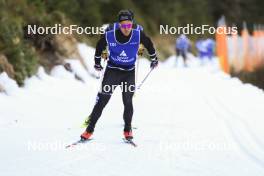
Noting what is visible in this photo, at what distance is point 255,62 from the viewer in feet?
71.3

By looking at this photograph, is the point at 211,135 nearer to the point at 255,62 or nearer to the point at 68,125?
the point at 68,125

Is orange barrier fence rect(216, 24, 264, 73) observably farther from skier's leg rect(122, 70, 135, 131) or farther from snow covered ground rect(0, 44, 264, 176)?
skier's leg rect(122, 70, 135, 131)

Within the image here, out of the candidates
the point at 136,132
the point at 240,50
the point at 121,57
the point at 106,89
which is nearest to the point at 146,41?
the point at 121,57

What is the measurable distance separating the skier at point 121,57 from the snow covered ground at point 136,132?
2.00 feet

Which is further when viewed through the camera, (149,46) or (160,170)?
(149,46)

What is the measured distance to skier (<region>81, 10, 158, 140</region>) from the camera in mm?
7520

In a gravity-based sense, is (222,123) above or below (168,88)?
below

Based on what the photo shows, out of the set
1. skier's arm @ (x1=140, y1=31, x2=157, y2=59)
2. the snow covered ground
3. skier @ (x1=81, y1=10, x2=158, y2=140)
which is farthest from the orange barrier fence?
skier @ (x1=81, y1=10, x2=158, y2=140)

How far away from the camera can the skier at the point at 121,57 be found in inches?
296

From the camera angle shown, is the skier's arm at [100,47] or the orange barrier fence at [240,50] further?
the orange barrier fence at [240,50]

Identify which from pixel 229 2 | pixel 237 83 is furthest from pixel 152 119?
pixel 229 2

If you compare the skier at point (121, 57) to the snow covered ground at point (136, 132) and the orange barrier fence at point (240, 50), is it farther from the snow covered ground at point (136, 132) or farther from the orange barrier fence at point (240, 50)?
the orange barrier fence at point (240, 50)

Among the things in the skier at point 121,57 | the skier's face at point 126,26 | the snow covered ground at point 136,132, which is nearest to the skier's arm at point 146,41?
the skier at point 121,57

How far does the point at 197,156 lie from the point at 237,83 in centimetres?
1051
